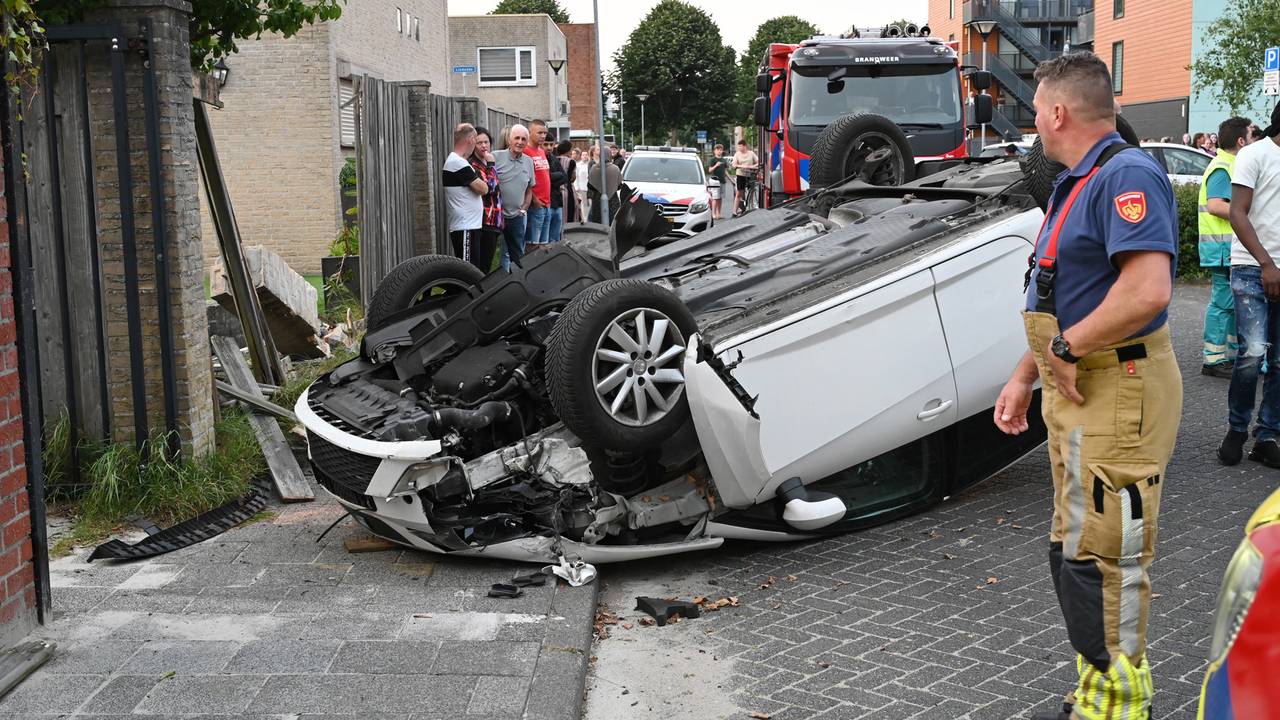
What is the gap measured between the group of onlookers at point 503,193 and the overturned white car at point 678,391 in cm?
350

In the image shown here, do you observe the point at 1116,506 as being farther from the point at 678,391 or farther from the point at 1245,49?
the point at 1245,49

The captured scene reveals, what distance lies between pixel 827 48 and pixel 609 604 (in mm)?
11855

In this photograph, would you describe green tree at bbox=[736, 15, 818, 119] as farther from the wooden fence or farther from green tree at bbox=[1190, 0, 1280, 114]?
the wooden fence

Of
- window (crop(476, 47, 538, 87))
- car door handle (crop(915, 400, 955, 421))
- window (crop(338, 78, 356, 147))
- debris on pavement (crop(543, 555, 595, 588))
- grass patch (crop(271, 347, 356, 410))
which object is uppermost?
window (crop(476, 47, 538, 87))

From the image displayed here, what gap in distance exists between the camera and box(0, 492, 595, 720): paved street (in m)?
4.13

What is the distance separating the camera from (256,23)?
7.70 meters

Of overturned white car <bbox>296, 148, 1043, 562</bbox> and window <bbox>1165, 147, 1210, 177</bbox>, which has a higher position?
window <bbox>1165, 147, 1210, 177</bbox>

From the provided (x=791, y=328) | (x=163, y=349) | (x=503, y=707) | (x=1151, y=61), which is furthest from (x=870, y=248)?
(x=1151, y=61)

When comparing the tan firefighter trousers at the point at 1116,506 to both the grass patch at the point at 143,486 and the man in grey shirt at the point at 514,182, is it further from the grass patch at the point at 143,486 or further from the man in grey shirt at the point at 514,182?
the man in grey shirt at the point at 514,182

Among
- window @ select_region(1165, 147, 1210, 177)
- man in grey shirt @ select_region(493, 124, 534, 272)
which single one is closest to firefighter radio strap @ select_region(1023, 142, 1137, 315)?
man in grey shirt @ select_region(493, 124, 534, 272)

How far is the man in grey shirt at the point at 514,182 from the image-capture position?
13.3m

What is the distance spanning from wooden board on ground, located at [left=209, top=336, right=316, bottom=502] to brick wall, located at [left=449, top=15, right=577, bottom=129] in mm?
44725

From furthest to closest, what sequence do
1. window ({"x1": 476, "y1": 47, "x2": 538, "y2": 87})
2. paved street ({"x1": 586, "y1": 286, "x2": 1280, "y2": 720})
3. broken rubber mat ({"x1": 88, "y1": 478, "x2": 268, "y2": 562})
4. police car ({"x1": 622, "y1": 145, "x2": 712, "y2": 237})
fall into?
window ({"x1": 476, "y1": 47, "x2": 538, "y2": 87}) < police car ({"x1": 622, "y1": 145, "x2": 712, "y2": 237}) < broken rubber mat ({"x1": 88, "y1": 478, "x2": 268, "y2": 562}) < paved street ({"x1": 586, "y1": 286, "x2": 1280, "y2": 720})

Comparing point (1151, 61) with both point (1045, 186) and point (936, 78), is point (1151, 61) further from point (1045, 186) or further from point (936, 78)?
point (1045, 186)
